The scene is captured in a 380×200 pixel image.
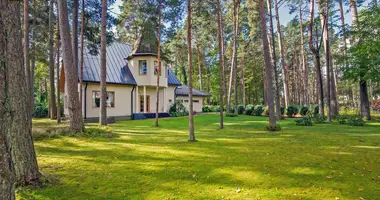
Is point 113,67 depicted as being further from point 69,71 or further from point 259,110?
point 259,110

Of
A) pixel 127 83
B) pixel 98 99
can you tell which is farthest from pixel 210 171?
pixel 127 83

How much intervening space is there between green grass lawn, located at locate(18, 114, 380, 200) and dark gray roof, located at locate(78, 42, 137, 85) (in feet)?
38.1

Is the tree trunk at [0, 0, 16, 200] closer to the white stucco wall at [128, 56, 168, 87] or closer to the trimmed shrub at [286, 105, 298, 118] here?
the white stucco wall at [128, 56, 168, 87]

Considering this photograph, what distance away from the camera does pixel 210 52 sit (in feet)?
115

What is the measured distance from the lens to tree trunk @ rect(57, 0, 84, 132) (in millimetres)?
8555

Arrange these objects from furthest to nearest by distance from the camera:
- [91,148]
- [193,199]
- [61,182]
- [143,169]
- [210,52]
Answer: [210,52] < [91,148] < [143,169] < [61,182] < [193,199]

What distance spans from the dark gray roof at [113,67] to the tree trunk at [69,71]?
327 inches

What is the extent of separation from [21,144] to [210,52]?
3287 cm

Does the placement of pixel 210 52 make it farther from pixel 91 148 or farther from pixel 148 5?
pixel 91 148

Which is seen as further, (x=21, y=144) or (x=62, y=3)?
(x=62, y=3)

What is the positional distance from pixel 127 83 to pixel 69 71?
33.3ft

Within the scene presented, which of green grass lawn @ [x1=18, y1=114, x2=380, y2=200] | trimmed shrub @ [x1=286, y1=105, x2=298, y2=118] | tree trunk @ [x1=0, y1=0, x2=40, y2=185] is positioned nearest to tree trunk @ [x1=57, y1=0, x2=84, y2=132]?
green grass lawn @ [x1=18, y1=114, x2=380, y2=200]

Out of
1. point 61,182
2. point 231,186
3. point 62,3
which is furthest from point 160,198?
point 62,3

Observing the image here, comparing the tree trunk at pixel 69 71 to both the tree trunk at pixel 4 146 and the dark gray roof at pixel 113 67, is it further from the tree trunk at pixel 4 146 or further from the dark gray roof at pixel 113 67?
the dark gray roof at pixel 113 67
